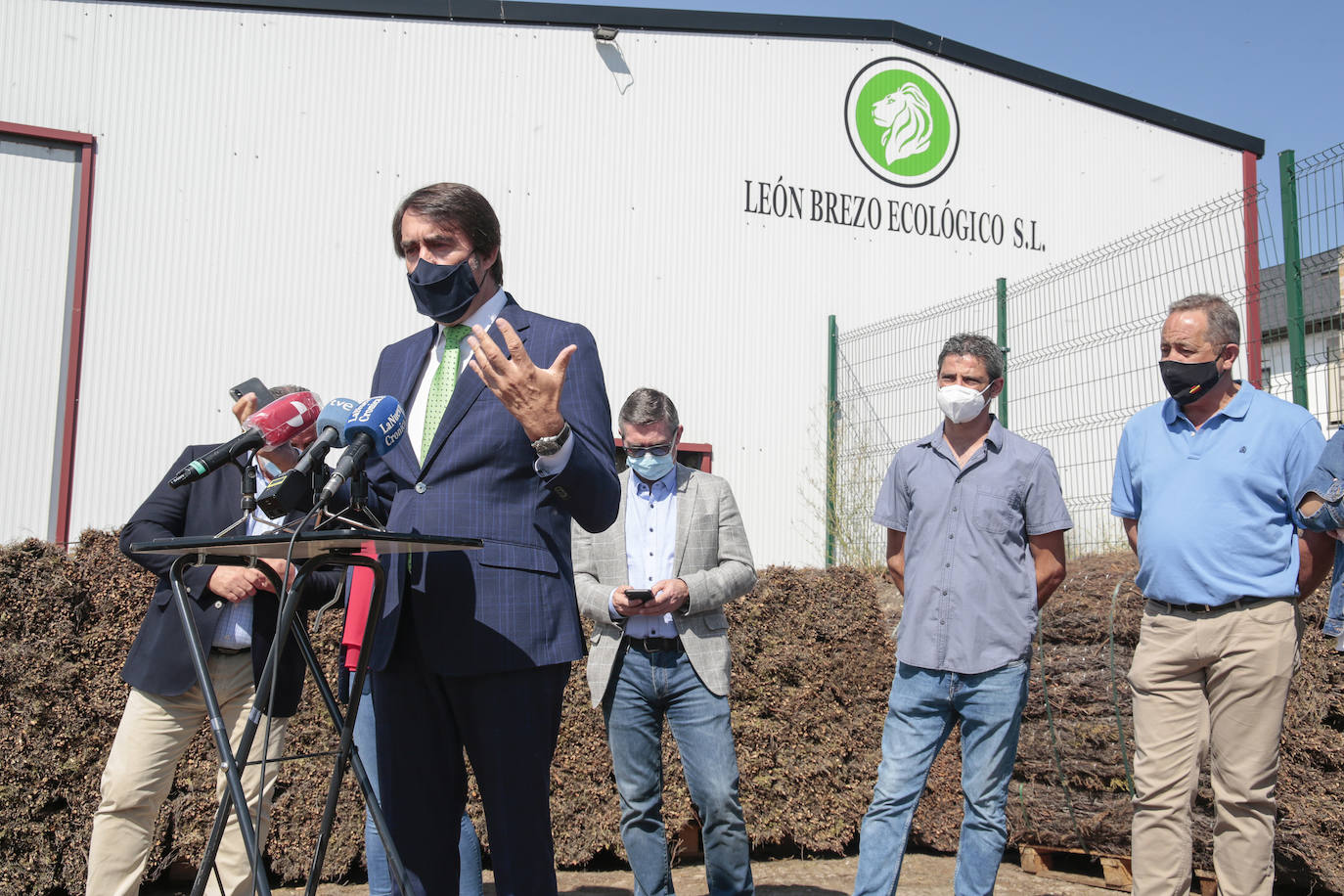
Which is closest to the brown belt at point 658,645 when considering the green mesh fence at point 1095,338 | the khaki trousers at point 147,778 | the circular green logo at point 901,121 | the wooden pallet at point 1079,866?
the khaki trousers at point 147,778

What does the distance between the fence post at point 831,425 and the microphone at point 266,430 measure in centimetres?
788

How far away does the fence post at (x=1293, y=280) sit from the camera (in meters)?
5.45

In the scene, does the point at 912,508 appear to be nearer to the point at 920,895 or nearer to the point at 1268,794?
the point at 1268,794

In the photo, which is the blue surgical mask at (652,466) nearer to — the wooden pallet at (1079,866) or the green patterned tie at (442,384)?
the green patterned tie at (442,384)

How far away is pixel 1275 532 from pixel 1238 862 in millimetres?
1152

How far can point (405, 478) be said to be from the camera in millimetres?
2516

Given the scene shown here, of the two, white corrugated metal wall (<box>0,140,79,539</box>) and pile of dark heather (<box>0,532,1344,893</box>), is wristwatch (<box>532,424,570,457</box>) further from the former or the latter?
white corrugated metal wall (<box>0,140,79,539</box>)

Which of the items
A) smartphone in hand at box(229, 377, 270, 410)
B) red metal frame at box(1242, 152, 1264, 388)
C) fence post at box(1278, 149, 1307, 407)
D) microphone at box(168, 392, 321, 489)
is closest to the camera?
microphone at box(168, 392, 321, 489)

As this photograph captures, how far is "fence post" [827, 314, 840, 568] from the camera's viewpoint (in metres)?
10.2

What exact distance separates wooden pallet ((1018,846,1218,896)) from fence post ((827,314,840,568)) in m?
4.42

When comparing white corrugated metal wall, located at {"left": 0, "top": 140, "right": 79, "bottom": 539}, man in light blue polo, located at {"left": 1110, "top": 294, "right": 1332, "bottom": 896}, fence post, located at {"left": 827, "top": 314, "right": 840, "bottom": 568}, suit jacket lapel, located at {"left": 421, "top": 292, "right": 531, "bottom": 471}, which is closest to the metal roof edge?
white corrugated metal wall, located at {"left": 0, "top": 140, "right": 79, "bottom": 539}

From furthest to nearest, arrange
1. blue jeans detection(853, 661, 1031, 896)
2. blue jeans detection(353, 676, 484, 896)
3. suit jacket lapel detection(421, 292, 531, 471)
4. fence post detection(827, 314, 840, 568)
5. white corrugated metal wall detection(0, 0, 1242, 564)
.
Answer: fence post detection(827, 314, 840, 568), white corrugated metal wall detection(0, 0, 1242, 564), blue jeans detection(853, 661, 1031, 896), blue jeans detection(353, 676, 484, 896), suit jacket lapel detection(421, 292, 531, 471)

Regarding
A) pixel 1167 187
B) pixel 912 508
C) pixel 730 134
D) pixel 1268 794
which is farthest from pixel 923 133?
pixel 1268 794

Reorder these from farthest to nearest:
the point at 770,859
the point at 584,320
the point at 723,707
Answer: the point at 584,320 < the point at 770,859 < the point at 723,707
